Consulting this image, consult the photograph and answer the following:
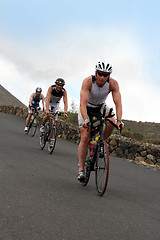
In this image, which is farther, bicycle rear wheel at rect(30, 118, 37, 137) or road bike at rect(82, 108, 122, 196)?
bicycle rear wheel at rect(30, 118, 37, 137)

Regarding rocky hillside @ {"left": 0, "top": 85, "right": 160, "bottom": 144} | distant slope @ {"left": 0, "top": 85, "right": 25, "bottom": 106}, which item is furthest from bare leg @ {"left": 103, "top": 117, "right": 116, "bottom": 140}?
distant slope @ {"left": 0, "top": 85, "right": 25, "bottom": 106}

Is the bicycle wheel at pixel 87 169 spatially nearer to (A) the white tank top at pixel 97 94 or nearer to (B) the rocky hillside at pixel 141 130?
(A) the white tank top at pixel 97 94

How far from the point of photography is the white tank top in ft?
18.2

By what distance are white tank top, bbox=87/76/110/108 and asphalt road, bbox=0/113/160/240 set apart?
151cm

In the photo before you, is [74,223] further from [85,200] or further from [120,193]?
[120,193]

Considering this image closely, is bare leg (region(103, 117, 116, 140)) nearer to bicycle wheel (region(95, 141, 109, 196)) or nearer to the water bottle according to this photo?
the water bottle

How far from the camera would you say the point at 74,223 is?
360 centimetres

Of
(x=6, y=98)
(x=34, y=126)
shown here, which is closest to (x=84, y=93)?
(x=34, y=126)

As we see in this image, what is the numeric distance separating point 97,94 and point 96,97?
80 millimetres

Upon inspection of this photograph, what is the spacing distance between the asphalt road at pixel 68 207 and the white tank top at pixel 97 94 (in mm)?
1508

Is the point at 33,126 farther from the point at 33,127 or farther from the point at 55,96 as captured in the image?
the point at 55,96

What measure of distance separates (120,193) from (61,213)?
212 centimetres

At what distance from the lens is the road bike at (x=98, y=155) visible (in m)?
5.02

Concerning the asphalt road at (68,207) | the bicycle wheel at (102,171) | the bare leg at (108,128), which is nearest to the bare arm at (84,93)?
the bare leg at (108,128)
